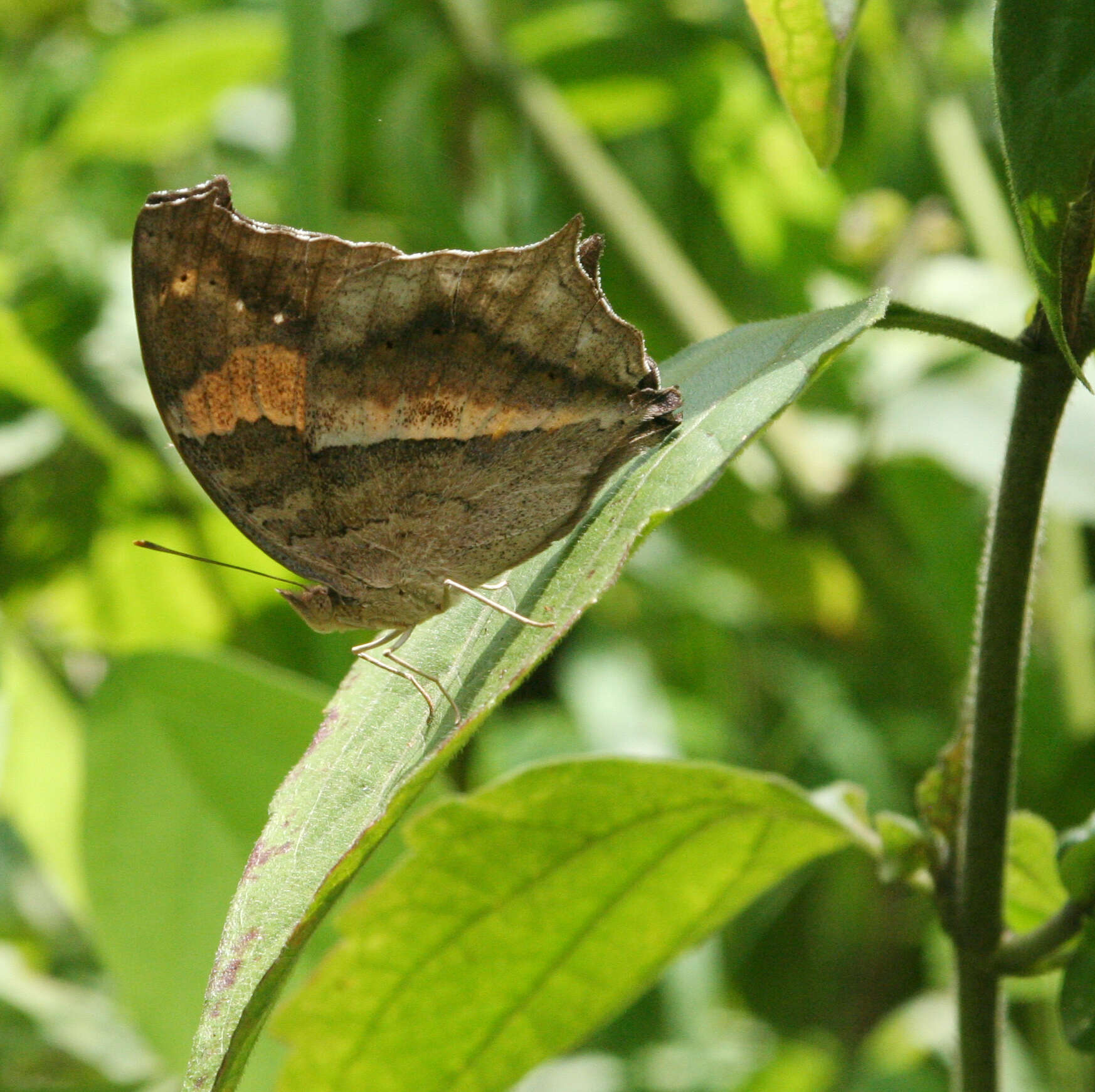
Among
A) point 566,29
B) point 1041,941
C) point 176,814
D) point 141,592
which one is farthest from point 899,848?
point 566,29

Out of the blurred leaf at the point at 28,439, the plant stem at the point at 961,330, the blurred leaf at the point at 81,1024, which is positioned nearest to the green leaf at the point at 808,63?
the plant stem at the point at 961,330

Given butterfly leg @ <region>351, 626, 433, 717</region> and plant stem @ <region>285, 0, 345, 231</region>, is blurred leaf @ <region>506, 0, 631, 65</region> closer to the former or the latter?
plant stem @ <region>285, 0, 345, 231</region>

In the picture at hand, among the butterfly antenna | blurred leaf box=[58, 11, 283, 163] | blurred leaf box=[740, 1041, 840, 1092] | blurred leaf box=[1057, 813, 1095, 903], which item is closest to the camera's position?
blurred leaf box=[1057, 813, 1095, 903]

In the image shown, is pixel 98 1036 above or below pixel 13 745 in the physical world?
below

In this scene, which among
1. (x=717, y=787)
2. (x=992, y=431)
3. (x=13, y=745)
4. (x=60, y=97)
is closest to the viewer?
(x=717, y=787)

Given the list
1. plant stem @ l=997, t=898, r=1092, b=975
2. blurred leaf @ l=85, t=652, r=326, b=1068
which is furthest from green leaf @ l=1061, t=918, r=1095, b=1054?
blurred leaf @ l=85, t=652, r=326, b=1068

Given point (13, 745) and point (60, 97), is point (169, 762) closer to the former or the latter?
point (13, 745)

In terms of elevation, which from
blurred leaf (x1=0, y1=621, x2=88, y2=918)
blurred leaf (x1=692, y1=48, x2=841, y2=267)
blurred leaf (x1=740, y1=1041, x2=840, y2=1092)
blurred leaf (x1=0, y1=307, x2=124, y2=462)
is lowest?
blurred leaf (x1=740, y1=1041, x2=840, y2=1092)

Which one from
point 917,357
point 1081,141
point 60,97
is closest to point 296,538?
point 1081,141
